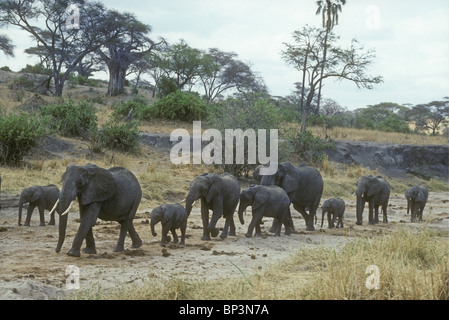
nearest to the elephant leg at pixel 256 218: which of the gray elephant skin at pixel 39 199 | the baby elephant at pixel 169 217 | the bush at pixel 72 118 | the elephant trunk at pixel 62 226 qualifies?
the baby elephant at pixel 169 217

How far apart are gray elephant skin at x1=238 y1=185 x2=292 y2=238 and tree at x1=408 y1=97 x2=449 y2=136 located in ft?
137

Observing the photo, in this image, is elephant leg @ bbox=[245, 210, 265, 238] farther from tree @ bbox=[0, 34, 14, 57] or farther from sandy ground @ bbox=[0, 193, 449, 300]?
tree @ bbox=[0, 34, 14, 57]

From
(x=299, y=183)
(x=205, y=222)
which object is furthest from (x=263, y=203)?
(x=299, y=183)

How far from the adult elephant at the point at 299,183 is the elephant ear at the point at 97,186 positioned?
13.6 ft

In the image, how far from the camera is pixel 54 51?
37250mm

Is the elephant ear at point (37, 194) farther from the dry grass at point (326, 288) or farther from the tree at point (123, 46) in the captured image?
the tree at point (123, 46)

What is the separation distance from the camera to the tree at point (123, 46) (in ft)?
128

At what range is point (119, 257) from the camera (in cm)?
743

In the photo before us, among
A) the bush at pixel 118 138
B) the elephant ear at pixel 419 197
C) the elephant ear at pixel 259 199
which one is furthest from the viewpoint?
the bush at pixel 118 138

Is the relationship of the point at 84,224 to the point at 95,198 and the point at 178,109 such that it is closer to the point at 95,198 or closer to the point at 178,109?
the point at 95,198

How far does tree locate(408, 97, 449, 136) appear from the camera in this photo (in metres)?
48.1

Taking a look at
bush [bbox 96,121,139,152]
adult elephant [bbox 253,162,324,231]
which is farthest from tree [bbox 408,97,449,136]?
adult elephant [bbox 253,162,324,231]

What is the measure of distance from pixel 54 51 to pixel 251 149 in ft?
79.4
